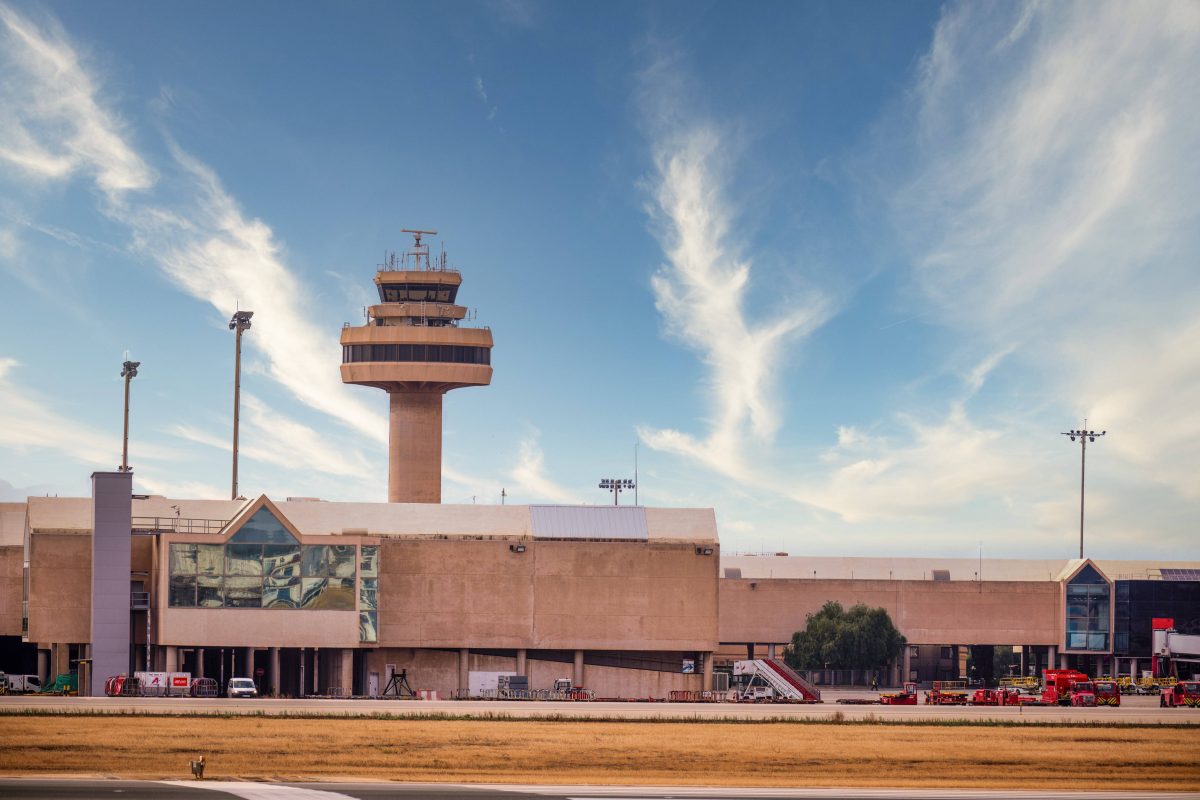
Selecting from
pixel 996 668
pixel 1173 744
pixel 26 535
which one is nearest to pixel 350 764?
pixel 1173 744

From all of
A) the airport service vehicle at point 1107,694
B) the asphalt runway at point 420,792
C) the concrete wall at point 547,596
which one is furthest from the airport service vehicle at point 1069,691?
the asphalt runway at point 420,792

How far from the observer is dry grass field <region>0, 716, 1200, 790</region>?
198 feet

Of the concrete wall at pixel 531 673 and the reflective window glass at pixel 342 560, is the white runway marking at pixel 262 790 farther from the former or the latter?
the concrete wall at pixel 531 673

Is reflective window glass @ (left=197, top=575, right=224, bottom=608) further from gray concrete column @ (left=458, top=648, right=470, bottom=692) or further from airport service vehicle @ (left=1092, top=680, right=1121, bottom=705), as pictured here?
airport service vehicle @ (left=1092, top=680, right=1121, bottom=705)

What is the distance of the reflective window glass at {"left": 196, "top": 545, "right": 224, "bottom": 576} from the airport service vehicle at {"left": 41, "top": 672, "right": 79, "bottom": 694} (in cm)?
1119

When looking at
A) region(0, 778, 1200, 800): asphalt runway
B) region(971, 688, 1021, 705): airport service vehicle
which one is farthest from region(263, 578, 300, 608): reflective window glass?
region(0, 778, 1200, 800): asphalt runway

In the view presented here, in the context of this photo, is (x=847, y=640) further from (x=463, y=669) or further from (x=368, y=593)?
(x=368, y=593)

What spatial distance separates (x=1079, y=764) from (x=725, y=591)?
85.8 meters

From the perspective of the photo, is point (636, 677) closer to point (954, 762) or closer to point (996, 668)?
point (954, 762)

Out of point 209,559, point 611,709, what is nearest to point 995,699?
point 611,709

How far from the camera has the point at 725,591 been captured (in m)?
151

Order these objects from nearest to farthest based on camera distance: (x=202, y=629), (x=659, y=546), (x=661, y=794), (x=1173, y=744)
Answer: (x=661, y=794) → (x=1173, y=744) → (x=202, y=629) → (x=659, y=546)

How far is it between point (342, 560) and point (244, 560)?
22.5 feet

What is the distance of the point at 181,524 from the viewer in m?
123
